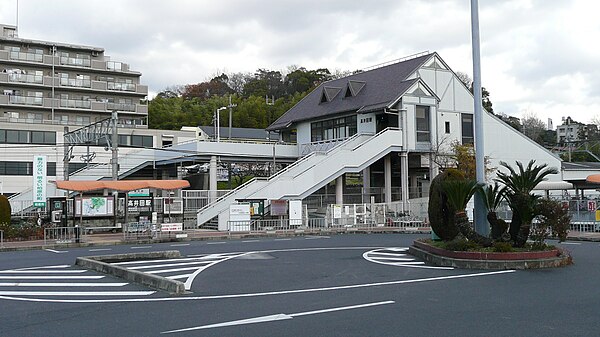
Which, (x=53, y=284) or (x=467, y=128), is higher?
(x=467, y=128)

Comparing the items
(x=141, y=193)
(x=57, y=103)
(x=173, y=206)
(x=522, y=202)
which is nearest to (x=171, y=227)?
(x=173, y=206)

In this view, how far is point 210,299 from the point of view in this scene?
10805mm

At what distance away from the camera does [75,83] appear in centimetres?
5788

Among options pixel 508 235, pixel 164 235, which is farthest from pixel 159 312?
pixel 164 235

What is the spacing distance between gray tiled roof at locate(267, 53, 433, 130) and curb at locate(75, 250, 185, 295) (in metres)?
26.0

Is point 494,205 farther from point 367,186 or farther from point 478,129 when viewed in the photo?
point 367,186

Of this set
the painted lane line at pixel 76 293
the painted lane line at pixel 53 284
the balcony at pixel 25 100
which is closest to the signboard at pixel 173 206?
the painted lane line at pixel 53 284

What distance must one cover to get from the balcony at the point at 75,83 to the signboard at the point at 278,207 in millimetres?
34548

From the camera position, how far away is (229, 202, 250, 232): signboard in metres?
30.9

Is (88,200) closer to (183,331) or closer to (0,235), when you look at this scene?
(0,235)

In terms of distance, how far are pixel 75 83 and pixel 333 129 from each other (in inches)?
1109

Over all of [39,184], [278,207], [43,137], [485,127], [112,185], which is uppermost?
[43,137]

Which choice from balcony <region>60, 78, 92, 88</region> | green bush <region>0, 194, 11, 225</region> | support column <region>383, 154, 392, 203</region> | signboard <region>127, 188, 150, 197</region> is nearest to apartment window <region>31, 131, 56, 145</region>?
balcony <region>60, 78, 92, 88</region>

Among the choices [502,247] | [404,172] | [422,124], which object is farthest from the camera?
[422,124]
